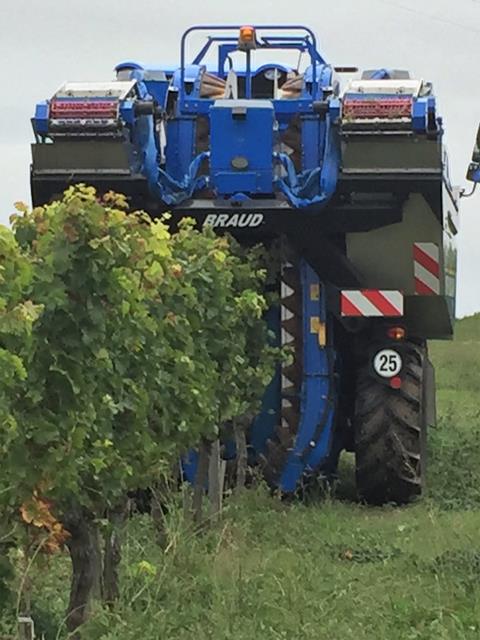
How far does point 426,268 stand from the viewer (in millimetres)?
10797

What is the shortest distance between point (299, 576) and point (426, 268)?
3336 mm

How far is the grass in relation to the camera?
263 inches

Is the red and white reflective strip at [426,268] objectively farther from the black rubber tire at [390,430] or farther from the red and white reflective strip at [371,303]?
the black rubber tire at [390,430]

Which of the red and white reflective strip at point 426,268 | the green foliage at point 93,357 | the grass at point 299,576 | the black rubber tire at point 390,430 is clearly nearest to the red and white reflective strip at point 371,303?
the red and white reflective strip at point 426,268

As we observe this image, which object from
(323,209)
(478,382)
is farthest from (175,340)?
(478,382)

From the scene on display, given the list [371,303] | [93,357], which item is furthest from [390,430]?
[93,357]

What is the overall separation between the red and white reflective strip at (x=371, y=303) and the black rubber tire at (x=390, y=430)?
0.44 m

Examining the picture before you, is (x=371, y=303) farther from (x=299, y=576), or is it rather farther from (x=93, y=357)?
(x=93, y=357)

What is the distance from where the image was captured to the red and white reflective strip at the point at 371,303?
423 inches

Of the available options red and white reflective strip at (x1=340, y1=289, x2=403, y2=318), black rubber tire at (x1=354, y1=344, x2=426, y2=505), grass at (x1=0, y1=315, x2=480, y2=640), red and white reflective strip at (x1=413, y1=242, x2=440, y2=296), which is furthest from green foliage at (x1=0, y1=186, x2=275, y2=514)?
black rubber tire at (x1=354, y1=344, x2=426, y2=505)

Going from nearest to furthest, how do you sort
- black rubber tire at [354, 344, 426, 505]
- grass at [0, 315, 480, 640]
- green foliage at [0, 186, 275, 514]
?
green foliage at [0, 186, 275, 514] < grass at [0, 315, 480, 640] < black rubber tire at [354, 344, 426, 505]

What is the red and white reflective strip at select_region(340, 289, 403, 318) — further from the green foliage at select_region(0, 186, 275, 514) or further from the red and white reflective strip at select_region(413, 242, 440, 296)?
the green foliage at select_region(0, 186, 275, 514)

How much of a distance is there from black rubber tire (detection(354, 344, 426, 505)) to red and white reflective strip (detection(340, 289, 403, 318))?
436mm

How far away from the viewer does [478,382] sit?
29.0 meters
